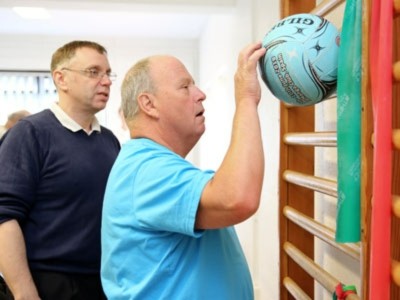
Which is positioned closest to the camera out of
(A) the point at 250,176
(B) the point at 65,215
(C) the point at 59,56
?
(A) the point at 250,176

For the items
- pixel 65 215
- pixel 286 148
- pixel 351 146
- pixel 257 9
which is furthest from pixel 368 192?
pixel 257 9

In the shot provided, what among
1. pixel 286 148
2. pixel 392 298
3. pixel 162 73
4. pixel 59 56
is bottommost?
pixel 392 298

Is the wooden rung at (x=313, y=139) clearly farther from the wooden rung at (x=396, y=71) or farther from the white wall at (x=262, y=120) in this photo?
the white wall at (x=262, y=120)

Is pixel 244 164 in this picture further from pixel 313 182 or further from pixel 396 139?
pixel 313 182

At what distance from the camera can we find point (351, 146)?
0.88 meters

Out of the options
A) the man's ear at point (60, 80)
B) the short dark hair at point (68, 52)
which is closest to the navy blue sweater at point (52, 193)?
the man's ear at point (60, 80)

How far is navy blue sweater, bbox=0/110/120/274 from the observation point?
1.36 m

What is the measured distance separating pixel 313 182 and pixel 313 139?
0.13 m

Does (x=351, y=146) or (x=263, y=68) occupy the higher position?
(x=263, y=68)

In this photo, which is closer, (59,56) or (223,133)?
(59,56)

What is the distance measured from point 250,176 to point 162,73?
358 mm

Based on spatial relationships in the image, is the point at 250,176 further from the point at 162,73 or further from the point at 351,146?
the point at 162,73

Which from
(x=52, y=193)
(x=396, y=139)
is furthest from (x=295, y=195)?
(x=52, y=193)

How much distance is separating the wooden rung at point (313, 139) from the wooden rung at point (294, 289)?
0.47 metres
